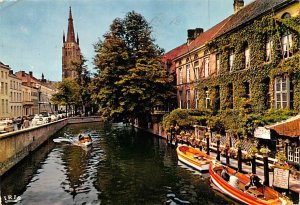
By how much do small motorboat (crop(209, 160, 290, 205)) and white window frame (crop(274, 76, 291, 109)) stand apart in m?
6.52

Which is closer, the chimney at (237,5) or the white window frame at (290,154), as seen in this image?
the white window frame at (290,154)

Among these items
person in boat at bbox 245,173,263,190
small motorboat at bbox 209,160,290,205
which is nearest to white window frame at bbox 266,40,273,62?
small motorboat at bbox 209,160,290,205

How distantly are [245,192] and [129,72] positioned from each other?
26564 mm

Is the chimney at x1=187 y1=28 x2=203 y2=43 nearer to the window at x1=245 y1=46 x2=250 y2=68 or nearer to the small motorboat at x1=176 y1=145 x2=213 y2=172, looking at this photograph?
the window at x1=245 y1=46 x2=250 y2=68

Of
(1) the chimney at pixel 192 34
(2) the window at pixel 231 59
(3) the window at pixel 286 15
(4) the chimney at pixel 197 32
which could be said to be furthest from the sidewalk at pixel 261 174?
(4) the chimney at pixel 197 32

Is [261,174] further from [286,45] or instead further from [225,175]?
[286,45]

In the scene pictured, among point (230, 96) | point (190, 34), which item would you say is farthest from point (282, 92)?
point (190, 34)

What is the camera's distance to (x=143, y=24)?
40125mm

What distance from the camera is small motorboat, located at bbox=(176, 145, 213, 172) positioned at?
18578 millimetres

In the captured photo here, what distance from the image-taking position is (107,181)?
16.6 meters

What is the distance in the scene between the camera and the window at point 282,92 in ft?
61.1

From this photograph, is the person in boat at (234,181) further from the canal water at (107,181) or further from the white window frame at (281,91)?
the white window frame at (281,91)

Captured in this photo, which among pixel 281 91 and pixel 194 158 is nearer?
pixel 281 91

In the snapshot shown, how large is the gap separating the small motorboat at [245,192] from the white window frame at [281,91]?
6.52 m
